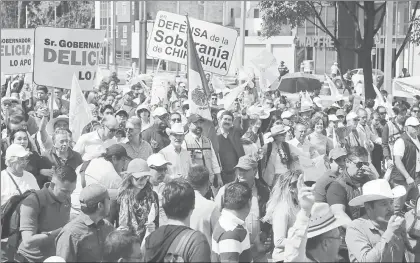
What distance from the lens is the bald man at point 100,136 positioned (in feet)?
35.4

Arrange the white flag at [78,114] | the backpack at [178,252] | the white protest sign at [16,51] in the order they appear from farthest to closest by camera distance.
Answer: the white protest sign at [16,51] < the white flag at [78,114] < the backpack at [178,252]

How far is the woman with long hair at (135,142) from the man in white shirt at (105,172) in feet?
4.85

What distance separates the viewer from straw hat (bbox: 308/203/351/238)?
5.86 meters

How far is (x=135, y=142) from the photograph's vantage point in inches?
422

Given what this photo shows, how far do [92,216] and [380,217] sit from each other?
1857 mm

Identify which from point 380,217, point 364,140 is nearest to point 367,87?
point 364,140

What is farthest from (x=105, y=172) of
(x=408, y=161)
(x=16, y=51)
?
(x=16, y=51)

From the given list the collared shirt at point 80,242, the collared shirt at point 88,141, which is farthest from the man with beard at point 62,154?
the collared shirt at point 80,242

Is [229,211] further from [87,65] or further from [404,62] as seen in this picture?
[404,62]

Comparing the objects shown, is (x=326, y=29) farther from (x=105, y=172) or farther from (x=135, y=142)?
(x=105, y=172)

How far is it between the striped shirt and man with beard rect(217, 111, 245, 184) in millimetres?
4417

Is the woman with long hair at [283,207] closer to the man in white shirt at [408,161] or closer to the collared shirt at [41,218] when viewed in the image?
the collared shirt at [41,218]

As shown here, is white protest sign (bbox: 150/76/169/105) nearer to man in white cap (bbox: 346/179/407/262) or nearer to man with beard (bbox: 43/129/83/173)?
man with beard (bbox: 43/129/83/173)

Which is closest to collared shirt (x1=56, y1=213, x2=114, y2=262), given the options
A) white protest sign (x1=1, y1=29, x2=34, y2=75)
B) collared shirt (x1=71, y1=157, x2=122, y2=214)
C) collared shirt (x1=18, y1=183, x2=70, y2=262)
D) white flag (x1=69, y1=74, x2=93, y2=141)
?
collared shirt (x1=18, y1=183, x2=70, y2=262)
